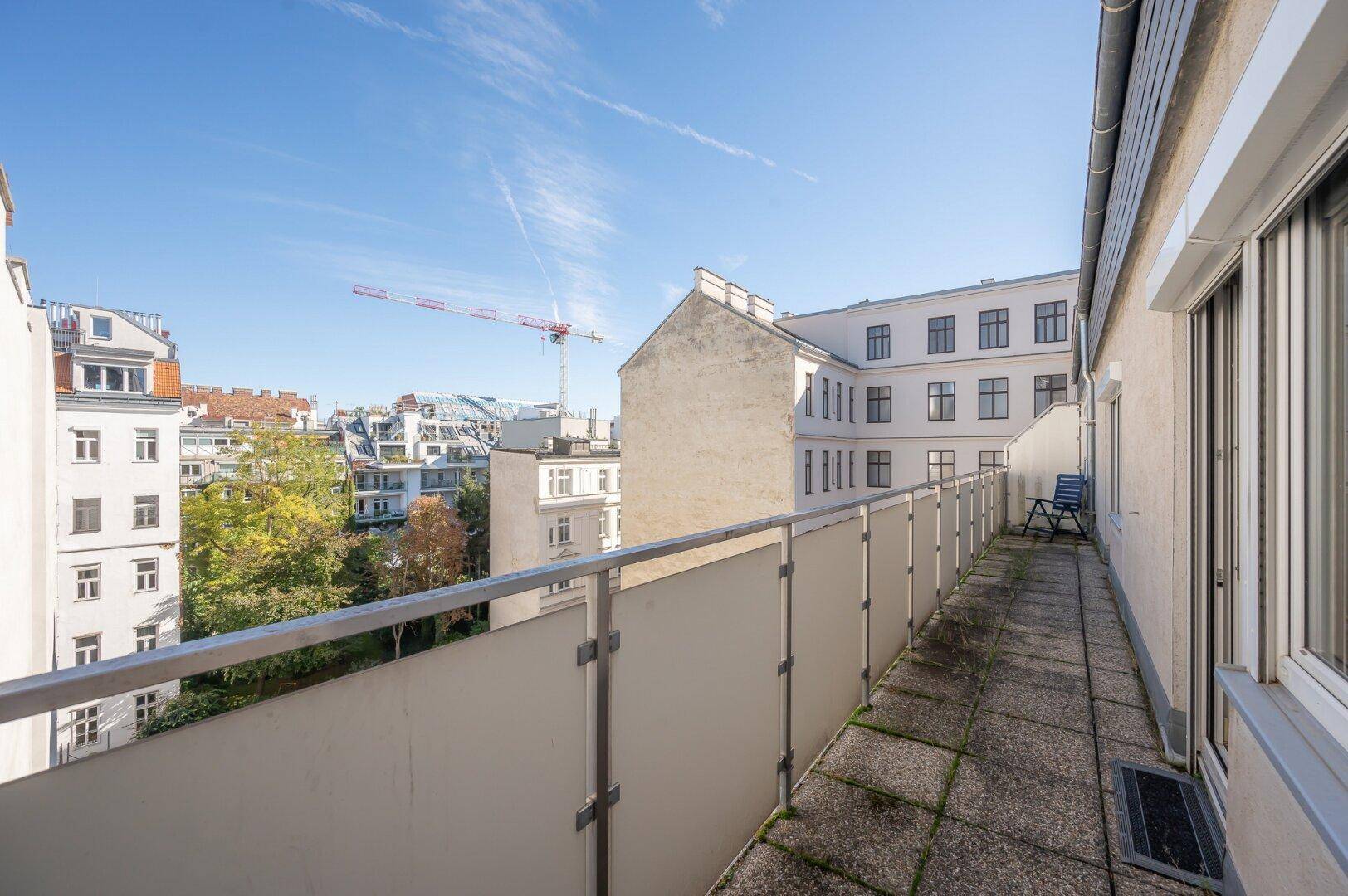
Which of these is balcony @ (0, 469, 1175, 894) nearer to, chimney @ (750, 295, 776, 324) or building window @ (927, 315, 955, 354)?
chimney @ (750, 295, 776, 324)

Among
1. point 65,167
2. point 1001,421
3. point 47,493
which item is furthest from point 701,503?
point 65,167

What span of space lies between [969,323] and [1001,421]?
481cm

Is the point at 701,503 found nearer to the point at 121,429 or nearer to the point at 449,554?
the point at 449,554

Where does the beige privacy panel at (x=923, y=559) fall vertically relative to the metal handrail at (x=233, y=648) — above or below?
below

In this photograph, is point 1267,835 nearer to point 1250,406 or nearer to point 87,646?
point 1250,406

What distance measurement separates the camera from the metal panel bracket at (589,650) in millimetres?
1611

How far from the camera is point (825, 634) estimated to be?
10.4 feet

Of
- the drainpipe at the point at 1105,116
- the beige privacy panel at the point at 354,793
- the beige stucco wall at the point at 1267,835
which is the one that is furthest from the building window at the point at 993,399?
the beige privacy panel at the point at 354,793

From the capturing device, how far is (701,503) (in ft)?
75.0

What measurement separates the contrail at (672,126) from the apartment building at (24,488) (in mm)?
24082

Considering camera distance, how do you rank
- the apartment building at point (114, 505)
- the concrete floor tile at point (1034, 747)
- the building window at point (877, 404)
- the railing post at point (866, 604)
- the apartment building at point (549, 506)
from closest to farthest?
1. the concrete floor tile at point (1034, 747)
2. the railing post at point (866, 604)
3. the apartment building at point (114, 505)
4. the apartment building at point (549, 506)
5. the building window at point (877, 404)

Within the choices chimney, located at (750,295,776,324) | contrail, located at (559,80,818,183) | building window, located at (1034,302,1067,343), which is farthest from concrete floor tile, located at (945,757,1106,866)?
contrail, located at (559,80,818,183)

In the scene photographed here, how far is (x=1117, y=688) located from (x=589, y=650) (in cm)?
424

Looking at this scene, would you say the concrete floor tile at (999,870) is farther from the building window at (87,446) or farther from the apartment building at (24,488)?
the building window at (87,446)
